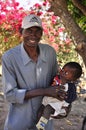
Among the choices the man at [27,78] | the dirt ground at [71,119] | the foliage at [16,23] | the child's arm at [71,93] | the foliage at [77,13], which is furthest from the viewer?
the foliage at [16,23]

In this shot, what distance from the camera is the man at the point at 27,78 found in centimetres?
268

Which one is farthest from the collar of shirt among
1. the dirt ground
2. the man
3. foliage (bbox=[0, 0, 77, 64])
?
foliage (bbox=[0, 0, 77, 64])

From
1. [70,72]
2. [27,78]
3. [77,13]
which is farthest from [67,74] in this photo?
[77,13]

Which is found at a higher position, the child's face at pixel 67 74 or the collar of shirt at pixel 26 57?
the collar of shirt at pixel 26 57

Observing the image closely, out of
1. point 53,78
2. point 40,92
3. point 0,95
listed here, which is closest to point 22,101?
point 40,92

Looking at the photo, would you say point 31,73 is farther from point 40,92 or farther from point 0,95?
point 0,95

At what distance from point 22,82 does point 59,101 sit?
0.31 m

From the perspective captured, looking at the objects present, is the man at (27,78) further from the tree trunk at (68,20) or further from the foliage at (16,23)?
→ the foliage at (16,23)

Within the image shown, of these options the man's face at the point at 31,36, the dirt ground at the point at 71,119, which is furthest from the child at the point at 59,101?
the dirt ground at the point at 71,119

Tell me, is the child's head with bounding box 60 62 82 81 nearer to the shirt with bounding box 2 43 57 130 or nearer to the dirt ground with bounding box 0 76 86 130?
the shirt with bounding box 2 43 57 130

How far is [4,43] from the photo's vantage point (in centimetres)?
1248

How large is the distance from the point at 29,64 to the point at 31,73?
68mm

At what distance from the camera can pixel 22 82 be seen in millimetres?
2748

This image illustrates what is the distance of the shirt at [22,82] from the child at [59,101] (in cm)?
7
